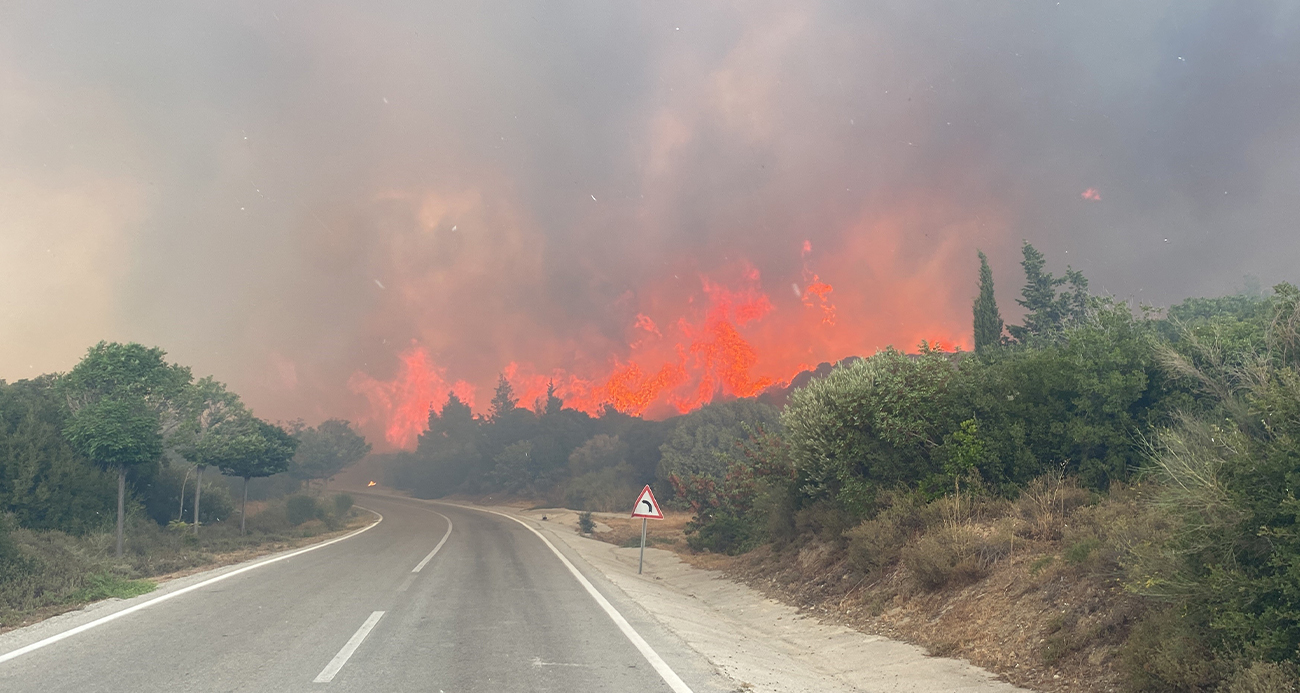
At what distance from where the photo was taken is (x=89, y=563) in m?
13.2

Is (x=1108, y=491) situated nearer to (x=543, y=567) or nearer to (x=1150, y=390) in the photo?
(x=1150, y=390)

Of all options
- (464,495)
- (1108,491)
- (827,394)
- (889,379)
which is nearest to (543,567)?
(827,394)

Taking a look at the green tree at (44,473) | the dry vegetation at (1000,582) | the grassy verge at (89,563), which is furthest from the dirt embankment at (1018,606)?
the green tree at (44,473)

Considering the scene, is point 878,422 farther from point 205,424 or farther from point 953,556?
point 205,424

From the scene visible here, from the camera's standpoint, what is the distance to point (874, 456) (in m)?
13.1

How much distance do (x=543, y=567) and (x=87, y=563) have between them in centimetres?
924

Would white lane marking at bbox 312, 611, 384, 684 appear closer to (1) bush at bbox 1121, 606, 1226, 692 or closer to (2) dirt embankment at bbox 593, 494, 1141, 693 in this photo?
(2) dirt embankment at bbox 593, 494, 1141, 693

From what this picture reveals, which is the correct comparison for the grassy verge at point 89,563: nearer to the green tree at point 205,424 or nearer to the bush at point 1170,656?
the green tree at point 205,424

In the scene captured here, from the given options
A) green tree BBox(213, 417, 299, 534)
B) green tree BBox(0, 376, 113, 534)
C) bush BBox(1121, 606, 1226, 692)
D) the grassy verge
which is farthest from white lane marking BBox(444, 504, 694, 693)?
green tree BBox(213, 417, 299, 534)

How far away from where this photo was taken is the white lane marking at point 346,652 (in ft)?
19.9

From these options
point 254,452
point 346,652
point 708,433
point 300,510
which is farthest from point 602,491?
point 346,652

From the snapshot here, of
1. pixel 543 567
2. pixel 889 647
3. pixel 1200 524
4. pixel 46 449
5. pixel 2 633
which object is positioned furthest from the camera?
pixel 46 449

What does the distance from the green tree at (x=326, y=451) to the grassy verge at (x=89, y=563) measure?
2361 inches

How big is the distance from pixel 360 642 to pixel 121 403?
2118 centimetres
